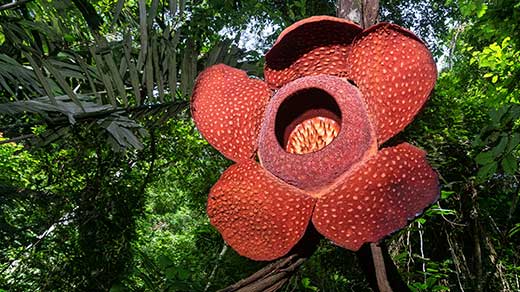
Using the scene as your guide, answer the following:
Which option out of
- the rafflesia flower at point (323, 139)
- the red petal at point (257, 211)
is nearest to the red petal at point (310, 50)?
the rafflesia flower at point (323, 139)

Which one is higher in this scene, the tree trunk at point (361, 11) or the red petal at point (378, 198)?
the tree trunk at point (361, 11)

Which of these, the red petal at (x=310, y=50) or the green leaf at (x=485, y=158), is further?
the green leaf at (x=485, y=158)

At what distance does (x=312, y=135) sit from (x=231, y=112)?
9 centimetres

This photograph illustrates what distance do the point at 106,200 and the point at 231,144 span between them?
233 cm

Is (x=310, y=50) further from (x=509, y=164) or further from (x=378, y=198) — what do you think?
(x=509, y=164)

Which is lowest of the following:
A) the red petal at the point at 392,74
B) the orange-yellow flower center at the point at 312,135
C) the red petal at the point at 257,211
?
the red petal at the point at 257,211

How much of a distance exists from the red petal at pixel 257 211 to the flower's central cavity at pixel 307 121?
0.05 meters

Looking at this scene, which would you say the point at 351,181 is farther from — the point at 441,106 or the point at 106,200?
the point at 106,200

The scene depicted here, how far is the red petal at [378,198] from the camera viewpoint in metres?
0.35

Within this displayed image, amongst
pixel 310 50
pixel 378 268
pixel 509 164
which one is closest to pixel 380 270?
pixel 378 268

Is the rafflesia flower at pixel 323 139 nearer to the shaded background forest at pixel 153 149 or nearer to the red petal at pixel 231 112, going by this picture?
the red petal at pixel 231 112

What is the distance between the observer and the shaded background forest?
0.81 metres

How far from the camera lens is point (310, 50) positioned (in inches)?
17.7

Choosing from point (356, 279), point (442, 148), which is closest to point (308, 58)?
point (442, 148)
